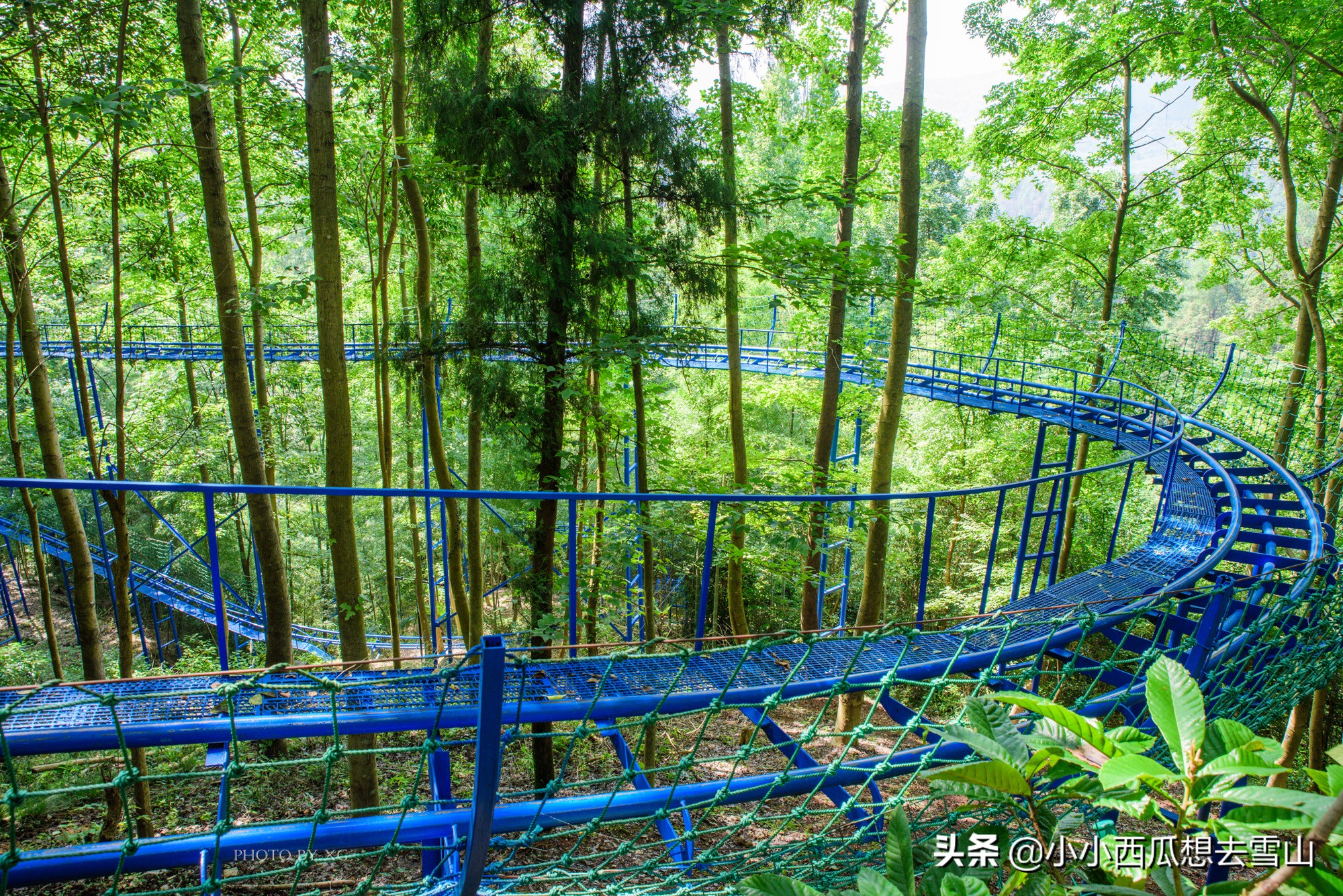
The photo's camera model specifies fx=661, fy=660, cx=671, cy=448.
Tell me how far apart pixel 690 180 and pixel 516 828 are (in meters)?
4.57

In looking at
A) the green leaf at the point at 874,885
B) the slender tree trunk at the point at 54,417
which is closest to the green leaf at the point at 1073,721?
the green leaf at the point at 874,885

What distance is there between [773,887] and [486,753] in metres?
0.64

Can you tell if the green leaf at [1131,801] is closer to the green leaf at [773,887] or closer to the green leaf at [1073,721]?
the green leaf at [1073,721]

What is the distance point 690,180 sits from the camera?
5090mm

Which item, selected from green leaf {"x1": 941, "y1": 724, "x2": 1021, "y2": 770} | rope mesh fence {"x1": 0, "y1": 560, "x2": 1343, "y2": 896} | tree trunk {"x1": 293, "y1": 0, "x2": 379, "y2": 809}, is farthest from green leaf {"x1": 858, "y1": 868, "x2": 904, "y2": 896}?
tree trunk {"x1": 293, "y1": 0, "x2": 379, "y2": 809}

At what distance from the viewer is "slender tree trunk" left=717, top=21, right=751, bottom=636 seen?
213 inches

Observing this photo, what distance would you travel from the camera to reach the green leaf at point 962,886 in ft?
4.09

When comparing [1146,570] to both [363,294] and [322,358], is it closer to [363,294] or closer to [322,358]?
[322,358]

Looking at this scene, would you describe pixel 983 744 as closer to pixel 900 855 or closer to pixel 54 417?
pixel 900 855

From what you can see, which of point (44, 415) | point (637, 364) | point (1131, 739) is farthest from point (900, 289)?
point (44, 415)

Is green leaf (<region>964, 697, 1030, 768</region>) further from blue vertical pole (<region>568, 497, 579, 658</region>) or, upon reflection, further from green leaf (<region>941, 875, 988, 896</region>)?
blue vertical pole (<region>568, 497, 579, 658</region>)

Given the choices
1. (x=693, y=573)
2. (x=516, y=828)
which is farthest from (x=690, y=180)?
(x=693, y=573)

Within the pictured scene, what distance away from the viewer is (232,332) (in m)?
4.34

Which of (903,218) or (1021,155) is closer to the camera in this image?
(903,218)
